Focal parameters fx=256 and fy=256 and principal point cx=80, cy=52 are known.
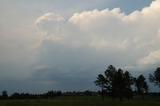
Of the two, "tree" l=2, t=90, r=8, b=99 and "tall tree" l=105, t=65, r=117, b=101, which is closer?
"tall tree" l=105, t=65, r=117, b=101

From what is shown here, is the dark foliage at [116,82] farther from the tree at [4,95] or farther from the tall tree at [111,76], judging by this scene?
the tree at [4,95]

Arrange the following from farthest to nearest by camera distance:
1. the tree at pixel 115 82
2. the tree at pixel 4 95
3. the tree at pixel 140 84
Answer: the tree at pixel 4 95
the tree at pixel 140 84
the tree at pixel 115 82

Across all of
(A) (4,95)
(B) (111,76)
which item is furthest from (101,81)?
(A) (4,95)

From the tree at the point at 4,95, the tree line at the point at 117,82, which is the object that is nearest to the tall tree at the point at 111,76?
the tree line at the point at 117,82

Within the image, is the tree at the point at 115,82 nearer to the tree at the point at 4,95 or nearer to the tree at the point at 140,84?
the tree at the point at 140,84

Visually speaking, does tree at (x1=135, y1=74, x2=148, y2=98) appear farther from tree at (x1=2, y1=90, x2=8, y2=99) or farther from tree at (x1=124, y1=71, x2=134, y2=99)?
tree at (x1=2, y1=90, x2=8, y2=99)

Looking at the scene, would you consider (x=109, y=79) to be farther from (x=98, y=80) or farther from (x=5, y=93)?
(x=5, y=93)

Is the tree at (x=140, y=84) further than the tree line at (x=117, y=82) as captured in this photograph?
Yes

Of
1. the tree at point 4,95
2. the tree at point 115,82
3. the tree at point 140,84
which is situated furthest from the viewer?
the tree at point 4,95

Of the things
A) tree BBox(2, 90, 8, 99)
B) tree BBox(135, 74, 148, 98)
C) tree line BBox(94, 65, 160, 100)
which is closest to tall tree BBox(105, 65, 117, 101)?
tree line BBox(94, 65, 160, 100)

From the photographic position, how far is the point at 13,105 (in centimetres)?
4138

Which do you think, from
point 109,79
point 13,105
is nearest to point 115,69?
point 109,79

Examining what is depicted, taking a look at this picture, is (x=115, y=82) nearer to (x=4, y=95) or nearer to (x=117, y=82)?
(x=117, y=82)

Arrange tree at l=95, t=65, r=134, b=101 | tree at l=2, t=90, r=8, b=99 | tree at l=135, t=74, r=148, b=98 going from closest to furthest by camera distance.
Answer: tree at l=95, t=65, r=134, b=101 → tree at l=135, t=74, r=148, b=98 → tree at l=2, t=90, r=8, b=99
